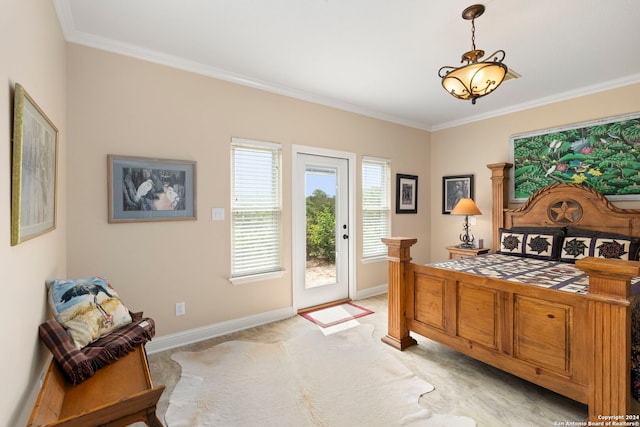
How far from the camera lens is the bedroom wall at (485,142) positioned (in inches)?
137

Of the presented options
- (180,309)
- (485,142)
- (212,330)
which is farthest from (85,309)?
(485,142)

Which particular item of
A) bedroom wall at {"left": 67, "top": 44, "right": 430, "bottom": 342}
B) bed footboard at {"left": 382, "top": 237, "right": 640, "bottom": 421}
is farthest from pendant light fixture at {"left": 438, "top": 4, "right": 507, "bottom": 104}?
bedroom wall at {"left": 67, "top": 44, "right": 430, "bottom": 342}

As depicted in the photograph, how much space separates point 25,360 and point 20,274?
395 millimetres

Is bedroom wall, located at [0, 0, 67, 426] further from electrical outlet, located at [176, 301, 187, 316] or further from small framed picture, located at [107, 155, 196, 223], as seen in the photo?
electrical outlet, located at [176, 301, 187, 316]

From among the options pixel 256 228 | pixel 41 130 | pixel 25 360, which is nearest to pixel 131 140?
pixel 41 130

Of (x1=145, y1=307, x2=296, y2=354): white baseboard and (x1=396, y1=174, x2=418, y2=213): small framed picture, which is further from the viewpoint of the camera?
(x1=396, y1=174, x2=418, y2=213): small framed picture

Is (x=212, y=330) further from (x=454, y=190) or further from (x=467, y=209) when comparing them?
(x=454, y=190)

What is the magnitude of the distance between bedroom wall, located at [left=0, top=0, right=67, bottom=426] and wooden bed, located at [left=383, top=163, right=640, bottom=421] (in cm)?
251

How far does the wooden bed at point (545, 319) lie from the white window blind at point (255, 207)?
1364 mm

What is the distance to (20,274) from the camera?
1306 millimetres

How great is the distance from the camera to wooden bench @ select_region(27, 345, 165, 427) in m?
1.16

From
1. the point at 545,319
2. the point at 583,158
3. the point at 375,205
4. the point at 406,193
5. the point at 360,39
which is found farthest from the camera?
the point at 406,193

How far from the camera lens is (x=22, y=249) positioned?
1.33 m

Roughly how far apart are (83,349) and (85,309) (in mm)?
230
